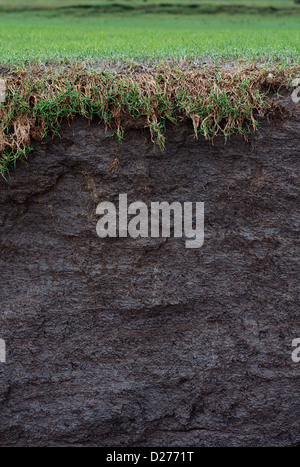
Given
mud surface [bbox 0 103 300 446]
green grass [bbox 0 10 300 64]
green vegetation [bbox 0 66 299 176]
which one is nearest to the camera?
green vegetation [bbox 0 66 299 176]

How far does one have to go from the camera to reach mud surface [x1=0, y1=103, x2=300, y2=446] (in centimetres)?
268

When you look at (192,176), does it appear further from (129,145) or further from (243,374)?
(243,374)

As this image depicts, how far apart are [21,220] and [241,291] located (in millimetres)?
1304

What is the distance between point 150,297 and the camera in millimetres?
2805

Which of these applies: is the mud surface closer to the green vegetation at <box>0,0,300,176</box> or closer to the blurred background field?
the green vegetation at <box>0,0,300,176</box>

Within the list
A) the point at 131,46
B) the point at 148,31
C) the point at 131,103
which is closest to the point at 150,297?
the point at 131,103

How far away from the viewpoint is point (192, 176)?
2.70 metres

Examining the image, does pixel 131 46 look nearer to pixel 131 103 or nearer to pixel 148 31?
pixel 131 103

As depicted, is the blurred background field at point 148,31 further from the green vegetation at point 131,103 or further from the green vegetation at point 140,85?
the green vegetation at point 131,103

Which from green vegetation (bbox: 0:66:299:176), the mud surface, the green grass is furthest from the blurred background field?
the mud surface

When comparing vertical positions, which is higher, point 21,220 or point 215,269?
point 21,220

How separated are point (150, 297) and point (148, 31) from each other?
3.00m

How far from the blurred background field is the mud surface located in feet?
2.52

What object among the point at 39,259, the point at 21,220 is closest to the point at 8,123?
the point at 21,220
